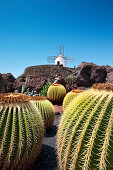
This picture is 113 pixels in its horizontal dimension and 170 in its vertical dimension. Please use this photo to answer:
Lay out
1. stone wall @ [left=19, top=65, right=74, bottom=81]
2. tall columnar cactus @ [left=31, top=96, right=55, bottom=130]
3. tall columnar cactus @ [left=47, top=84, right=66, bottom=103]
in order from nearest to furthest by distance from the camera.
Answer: tall columnar cactus @ [left=31, top=96, right=55, bottom=130]
tall columnar cactus @ [left=47, top=84, right=66, bottom=103]
stone wall @ [left=19, top=65, right=74, bottom=81]

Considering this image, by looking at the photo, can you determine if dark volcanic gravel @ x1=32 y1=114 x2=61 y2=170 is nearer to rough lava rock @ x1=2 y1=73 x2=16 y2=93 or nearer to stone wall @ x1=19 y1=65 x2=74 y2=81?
rough lava rock @ x1=2 y1=73 x2=16 y2=93

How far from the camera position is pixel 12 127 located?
6.58ft

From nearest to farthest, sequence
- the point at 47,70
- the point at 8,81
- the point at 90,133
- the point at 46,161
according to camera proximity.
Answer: the point at 90,133, the point at 46,161, the point at 8,81, the point at 47,70

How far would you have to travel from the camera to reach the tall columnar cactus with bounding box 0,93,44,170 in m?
1.98

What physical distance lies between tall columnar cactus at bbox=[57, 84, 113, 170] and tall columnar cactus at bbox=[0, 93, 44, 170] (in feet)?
2.42

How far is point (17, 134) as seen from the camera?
2.03 m

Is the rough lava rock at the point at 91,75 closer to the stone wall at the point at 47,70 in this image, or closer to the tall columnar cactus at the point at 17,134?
the tall columnar cactus at the point at 17,134

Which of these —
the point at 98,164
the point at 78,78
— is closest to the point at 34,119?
the point at 98,164

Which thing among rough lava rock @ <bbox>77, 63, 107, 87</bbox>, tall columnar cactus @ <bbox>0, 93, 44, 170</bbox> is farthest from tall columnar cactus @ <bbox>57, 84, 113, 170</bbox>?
rough lava rock @ <bbox>77, 63, 107, 87</bbox>

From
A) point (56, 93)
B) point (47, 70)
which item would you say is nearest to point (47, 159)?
point (56, 93)

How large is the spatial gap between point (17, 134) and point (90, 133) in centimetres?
114

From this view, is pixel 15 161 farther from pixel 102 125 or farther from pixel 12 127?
pixel 102 125

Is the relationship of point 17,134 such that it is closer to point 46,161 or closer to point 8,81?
point 46,161

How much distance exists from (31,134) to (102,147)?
123 cm
